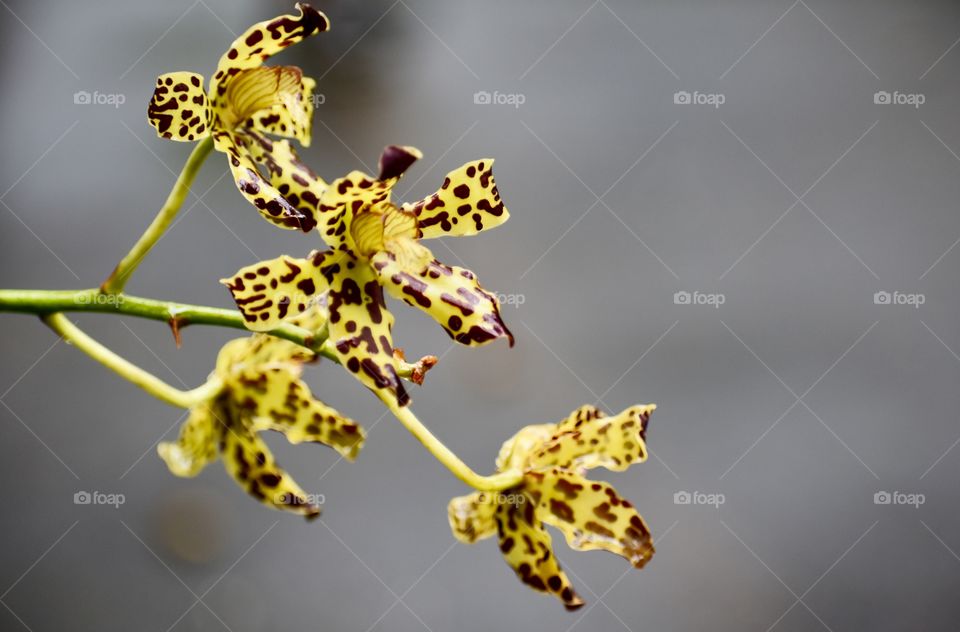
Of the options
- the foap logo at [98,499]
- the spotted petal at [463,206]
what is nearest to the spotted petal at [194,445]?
the spotted petal at [463,206]

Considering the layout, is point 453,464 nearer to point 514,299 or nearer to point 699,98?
point 514,299

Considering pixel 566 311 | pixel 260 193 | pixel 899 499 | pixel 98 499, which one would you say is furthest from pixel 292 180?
pixel 899 499

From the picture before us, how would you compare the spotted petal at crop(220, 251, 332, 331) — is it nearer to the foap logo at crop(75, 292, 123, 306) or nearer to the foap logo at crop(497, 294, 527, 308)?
the foap logo at crop(75, 292, 123, 306)

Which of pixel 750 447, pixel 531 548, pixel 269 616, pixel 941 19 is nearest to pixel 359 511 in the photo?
pixel 269 616

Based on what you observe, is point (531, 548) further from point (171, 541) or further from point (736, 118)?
point (736, 118)

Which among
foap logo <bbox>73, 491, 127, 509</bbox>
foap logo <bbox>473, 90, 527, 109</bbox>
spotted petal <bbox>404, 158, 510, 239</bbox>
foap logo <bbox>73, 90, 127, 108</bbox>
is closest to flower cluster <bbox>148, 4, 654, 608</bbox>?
spotted petal <bbox>404, 158, 510, 239</bbox>

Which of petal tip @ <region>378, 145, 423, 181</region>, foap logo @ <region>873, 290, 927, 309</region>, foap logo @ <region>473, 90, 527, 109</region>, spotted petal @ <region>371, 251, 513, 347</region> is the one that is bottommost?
spotted petal @ <region>371, 251, 513, 347</region>
